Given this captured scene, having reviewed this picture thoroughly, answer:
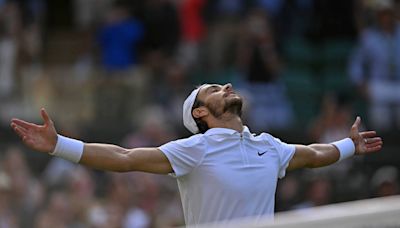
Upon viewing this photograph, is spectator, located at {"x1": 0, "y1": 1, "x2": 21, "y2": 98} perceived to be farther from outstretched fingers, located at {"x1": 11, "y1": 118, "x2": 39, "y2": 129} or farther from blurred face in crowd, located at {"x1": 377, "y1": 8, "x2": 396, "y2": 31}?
outstretched fingers, located at {"x1": 11, "y1": 118, "x2": 39, "y2": 129}

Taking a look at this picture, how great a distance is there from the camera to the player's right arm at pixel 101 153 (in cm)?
791

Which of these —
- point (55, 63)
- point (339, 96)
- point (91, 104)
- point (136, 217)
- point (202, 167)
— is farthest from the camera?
point (55, 63)

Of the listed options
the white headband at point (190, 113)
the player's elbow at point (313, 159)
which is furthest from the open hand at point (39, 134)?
the player's elbow at point (313, 159)

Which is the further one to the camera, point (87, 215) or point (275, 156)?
point (87, 215)

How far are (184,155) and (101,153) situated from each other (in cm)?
50

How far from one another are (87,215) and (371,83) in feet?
12.8

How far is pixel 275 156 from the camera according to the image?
330 inches

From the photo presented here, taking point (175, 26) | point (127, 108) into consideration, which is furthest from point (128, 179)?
point (175, 26)

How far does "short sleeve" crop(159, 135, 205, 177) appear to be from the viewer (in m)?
8.09

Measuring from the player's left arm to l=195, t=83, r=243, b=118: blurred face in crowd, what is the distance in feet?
1.54

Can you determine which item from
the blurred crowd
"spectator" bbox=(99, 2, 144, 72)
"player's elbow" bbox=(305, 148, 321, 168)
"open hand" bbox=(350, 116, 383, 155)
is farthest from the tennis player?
"spectator" bbox=(99, 2, 144, 72)

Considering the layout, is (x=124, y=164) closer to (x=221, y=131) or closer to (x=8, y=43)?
(x=221, y=131)

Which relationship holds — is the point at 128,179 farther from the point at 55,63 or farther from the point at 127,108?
the point at 55,63

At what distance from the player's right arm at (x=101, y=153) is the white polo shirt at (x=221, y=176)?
0.30 ft
